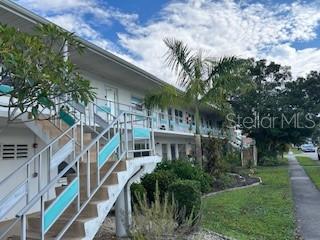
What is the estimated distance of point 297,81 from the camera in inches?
1623

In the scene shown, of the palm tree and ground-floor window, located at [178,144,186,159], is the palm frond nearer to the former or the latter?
the palm tree

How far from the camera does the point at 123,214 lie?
879 centimetres

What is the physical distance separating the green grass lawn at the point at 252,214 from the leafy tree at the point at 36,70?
20.2 feet

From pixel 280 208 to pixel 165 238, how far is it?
6.93 metres

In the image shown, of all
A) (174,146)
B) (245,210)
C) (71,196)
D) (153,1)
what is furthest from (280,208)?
(174,146)

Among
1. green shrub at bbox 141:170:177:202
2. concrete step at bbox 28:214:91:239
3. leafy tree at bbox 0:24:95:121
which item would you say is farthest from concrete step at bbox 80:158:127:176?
green shrub at bbox 141:170:177:202

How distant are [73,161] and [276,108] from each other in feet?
113

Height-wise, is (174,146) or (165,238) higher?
(174,146)

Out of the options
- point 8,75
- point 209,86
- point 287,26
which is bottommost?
point 8,75

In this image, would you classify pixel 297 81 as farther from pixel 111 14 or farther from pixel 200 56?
pixel 111 14

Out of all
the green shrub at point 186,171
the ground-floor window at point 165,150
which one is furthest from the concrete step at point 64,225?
the ground-floor window at point 165,150

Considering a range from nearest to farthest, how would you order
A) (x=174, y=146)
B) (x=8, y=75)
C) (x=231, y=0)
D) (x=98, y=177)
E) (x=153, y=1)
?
(x=8, y=75) → (x=98, y=177) → (x=231, y=0) → (x=153, y=1) → (x=174, y=146)

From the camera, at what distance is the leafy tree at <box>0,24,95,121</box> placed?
13.3 feet

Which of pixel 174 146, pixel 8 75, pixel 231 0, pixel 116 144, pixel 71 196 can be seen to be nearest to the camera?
pixel 8 75
